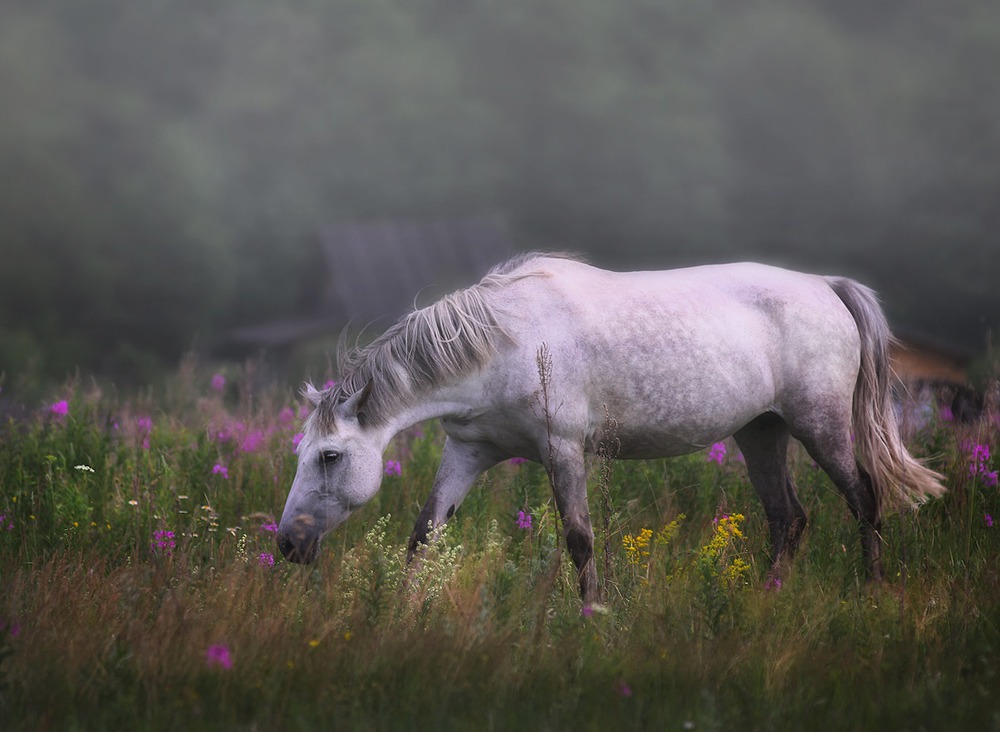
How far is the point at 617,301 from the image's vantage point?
16.7ft

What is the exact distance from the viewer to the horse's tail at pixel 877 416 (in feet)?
18.4

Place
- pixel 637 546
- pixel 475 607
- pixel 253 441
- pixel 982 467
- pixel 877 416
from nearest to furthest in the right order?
pixel 475 607, pixel 637 546, pixel 877 416, pixel 982 467, pixel 253 441

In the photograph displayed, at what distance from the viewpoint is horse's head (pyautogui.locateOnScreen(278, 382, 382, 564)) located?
15.7 ft

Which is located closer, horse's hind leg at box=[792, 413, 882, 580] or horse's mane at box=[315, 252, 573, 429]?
horse's mane at box=[315, 252, 573, 429]

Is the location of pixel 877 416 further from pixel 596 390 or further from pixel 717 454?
pixel 596 390

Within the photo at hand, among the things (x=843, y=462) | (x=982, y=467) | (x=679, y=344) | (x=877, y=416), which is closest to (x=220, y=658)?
(x=679, y=344)

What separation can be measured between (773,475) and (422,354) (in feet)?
6.95

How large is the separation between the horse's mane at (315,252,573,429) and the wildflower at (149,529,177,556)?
0.91 meters

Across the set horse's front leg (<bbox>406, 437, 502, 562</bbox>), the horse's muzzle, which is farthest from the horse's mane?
the horse's muzzle

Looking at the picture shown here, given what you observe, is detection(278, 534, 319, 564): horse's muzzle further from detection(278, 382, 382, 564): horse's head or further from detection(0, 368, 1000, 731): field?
detection(0, 368, 1000, 731): field

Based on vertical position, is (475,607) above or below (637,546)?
below

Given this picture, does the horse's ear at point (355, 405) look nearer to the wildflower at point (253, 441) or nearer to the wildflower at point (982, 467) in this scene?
the wildflower at point (253, 441)

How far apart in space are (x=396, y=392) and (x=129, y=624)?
1618mm

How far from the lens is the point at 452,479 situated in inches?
200
